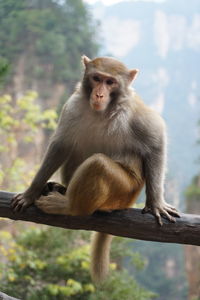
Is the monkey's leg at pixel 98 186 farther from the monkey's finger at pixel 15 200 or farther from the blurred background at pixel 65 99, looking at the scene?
the blurred background at pixel 65 99

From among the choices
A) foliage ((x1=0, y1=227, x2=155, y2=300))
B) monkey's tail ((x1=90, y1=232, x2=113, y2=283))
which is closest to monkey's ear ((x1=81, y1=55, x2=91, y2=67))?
monkey's tail ((x1=90, y1=232, x2=113, y2=283))

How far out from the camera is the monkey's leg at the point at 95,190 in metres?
2.16

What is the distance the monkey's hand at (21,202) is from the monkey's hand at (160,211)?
26.2 inches

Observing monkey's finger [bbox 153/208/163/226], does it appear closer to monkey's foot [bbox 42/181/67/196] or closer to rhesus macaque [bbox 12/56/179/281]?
rhesus macaque [bbox 12/56/179/281]

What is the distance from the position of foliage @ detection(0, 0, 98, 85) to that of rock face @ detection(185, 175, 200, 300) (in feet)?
14.9

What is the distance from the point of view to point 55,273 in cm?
465

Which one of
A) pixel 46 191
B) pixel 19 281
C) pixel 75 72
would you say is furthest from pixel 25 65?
pixel 46 191

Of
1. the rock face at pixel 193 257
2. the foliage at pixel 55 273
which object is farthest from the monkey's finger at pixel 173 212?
the rock face at pixel 193 257

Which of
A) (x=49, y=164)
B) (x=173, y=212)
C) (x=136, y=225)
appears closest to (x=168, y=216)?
(x=173, y=212)

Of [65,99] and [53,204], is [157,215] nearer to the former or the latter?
[53,204]

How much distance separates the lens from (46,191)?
8.43ft

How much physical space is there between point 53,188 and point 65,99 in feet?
28.4

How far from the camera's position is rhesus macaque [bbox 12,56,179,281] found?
222cm

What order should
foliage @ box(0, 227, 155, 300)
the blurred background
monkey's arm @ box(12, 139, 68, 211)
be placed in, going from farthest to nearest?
the blurred background → foliage @ box(0, 227, 155, 300) → monkey's arm @ box(12, 139, 68, 211)
